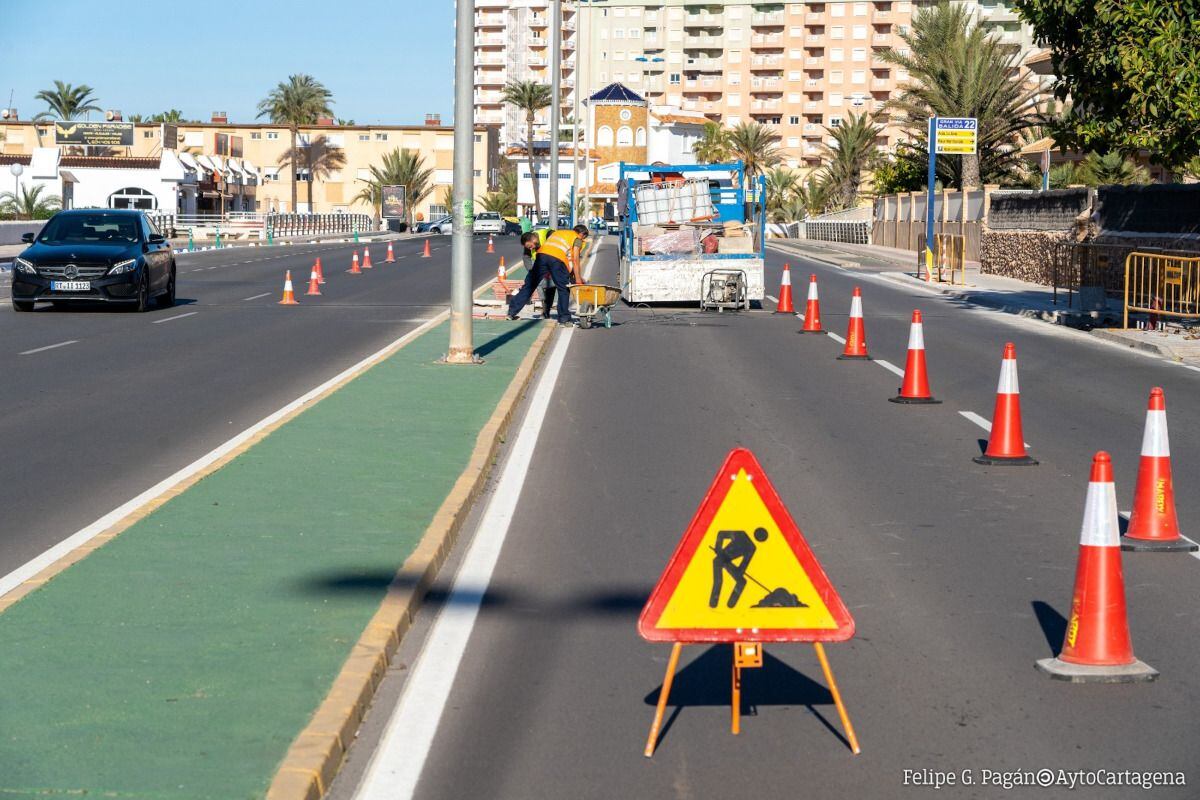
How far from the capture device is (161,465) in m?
11.3

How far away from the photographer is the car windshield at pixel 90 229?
27578mm

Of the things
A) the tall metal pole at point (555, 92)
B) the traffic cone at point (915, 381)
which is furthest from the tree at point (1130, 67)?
the tall metal pole at point (555, 92)

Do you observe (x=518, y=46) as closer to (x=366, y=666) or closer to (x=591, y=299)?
(x=591, y=299)

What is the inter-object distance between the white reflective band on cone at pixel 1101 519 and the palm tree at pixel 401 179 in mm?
123463

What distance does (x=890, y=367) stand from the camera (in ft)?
63.1

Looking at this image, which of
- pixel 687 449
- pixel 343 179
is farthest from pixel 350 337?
pixel 343 179

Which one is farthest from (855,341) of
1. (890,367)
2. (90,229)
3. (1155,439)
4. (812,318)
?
(90,229)

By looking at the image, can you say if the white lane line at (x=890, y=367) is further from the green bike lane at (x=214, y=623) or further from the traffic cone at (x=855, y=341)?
the green bike lane at (x=214, y=623)

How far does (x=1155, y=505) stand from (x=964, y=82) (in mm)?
52808

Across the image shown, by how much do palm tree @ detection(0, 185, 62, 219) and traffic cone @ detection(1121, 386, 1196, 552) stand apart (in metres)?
65.7

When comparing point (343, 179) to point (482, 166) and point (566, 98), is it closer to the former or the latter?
point (482, 166)

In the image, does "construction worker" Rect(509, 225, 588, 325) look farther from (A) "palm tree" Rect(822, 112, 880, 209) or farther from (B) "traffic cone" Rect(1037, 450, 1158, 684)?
(A) "palm tree" Rect(822, 112, 880, 209)

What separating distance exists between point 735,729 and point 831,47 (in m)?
150

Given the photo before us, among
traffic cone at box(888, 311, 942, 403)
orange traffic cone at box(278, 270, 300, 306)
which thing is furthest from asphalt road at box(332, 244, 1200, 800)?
orange traffic cone at box(278, 270, 300, 306)
